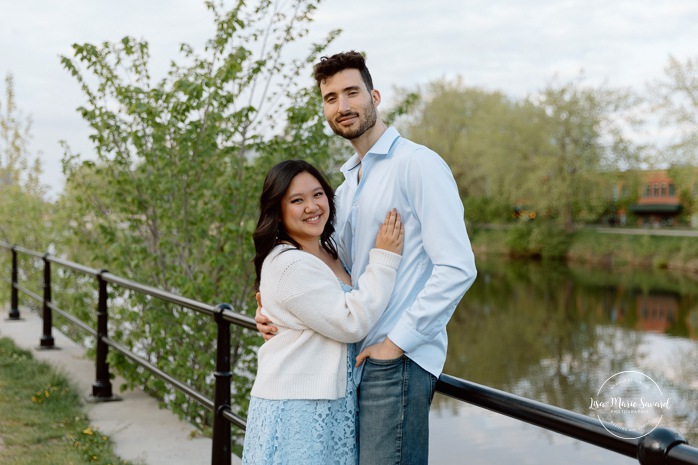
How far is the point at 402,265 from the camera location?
96.3 inches

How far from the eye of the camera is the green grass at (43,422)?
15.9ft

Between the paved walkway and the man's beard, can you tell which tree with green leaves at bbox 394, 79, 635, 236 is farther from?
the man's beard

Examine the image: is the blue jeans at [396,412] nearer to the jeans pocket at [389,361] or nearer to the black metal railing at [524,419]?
the jeans pocket at [389,361]

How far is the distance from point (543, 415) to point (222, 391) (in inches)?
97.0

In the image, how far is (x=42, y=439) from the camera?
521 centimetres

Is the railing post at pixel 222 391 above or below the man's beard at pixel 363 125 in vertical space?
below

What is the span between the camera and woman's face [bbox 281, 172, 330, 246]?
8.20 ft

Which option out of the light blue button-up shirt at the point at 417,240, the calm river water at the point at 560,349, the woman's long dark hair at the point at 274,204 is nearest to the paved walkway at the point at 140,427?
the woman's long dark hair at the point at 274,204

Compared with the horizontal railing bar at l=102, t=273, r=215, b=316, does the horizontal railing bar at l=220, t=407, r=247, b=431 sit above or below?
below

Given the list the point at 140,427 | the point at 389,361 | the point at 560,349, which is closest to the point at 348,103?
the point at 389,361

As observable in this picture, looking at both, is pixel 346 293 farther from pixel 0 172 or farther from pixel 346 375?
pixel 0 172

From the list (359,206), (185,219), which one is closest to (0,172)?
(185,219)

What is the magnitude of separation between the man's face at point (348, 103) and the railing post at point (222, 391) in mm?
1710

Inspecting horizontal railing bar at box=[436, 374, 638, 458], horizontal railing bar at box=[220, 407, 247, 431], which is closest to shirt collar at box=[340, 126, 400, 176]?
horizontal railing bar at box=[436, 374, 638, 458]
